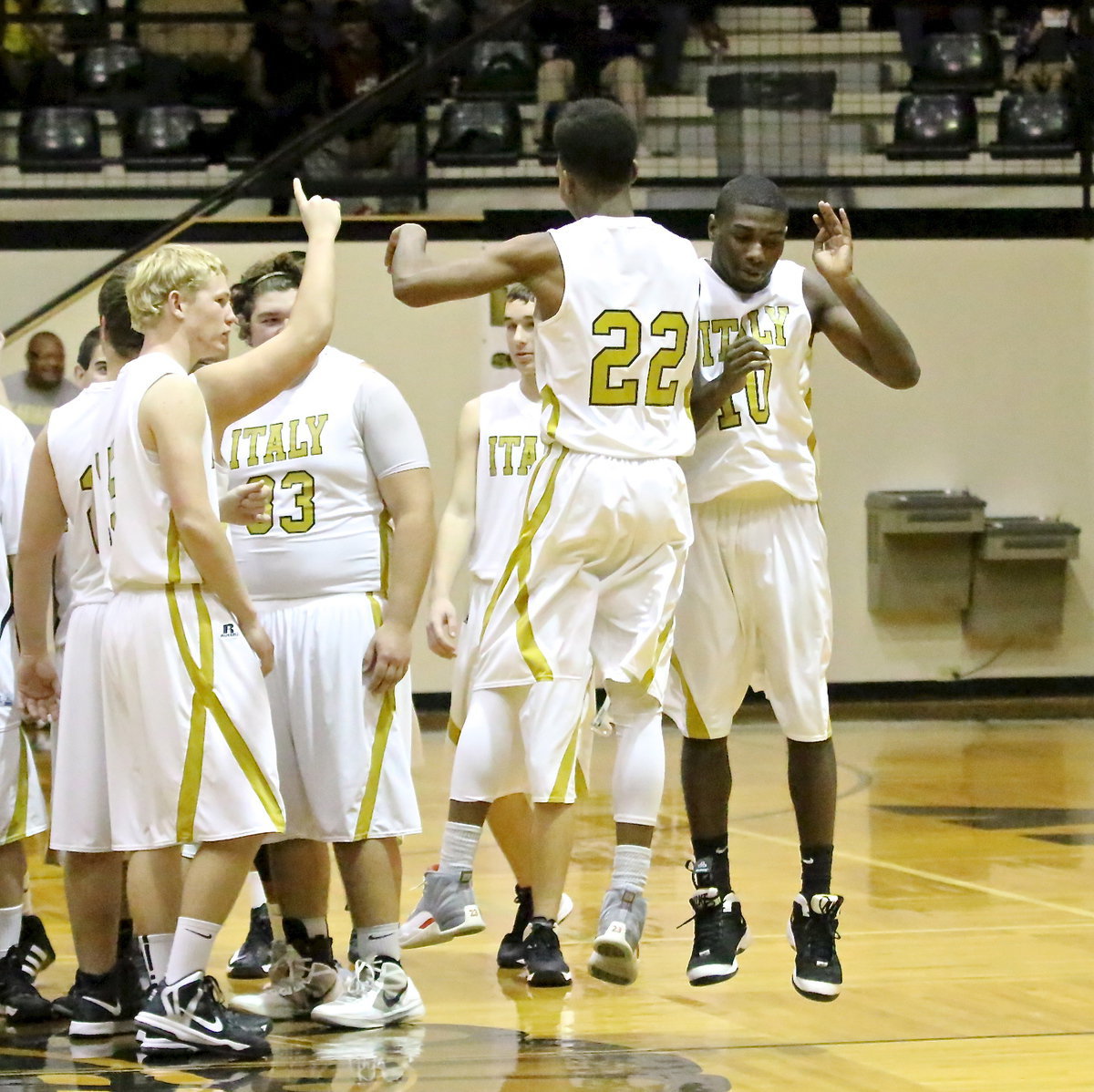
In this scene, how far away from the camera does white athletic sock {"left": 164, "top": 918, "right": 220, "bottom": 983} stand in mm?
3990

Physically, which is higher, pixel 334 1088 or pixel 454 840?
pixel 454 840

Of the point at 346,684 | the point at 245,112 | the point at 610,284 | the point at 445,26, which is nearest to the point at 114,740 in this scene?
the point at 346,684

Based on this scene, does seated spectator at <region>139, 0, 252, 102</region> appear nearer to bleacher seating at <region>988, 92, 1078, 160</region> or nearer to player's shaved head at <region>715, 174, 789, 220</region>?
bleacher seating at <region>988, 92, 1078, 160</region>

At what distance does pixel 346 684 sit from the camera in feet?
14.7

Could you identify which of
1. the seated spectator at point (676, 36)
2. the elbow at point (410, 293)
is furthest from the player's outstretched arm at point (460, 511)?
the seated spectator at point (676, 36)

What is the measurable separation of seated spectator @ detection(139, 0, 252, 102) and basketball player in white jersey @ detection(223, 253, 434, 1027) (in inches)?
346

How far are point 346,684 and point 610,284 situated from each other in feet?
3.92

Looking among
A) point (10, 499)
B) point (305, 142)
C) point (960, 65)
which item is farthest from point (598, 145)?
point (960, 65)

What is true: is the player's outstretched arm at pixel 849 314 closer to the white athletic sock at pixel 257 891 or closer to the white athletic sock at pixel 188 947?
the white athletic sock at pixel 188 947

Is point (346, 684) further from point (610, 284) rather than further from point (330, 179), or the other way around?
point (330, 179)

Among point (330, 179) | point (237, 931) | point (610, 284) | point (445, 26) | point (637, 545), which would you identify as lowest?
point (237, 931)

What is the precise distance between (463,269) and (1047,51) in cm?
1023

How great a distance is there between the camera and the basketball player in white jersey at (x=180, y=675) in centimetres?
400

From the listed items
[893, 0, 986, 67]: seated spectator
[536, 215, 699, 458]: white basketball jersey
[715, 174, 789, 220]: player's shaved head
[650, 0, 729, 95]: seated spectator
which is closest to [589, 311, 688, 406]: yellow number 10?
[536, 215, 699, 458]: white basketball jersey
